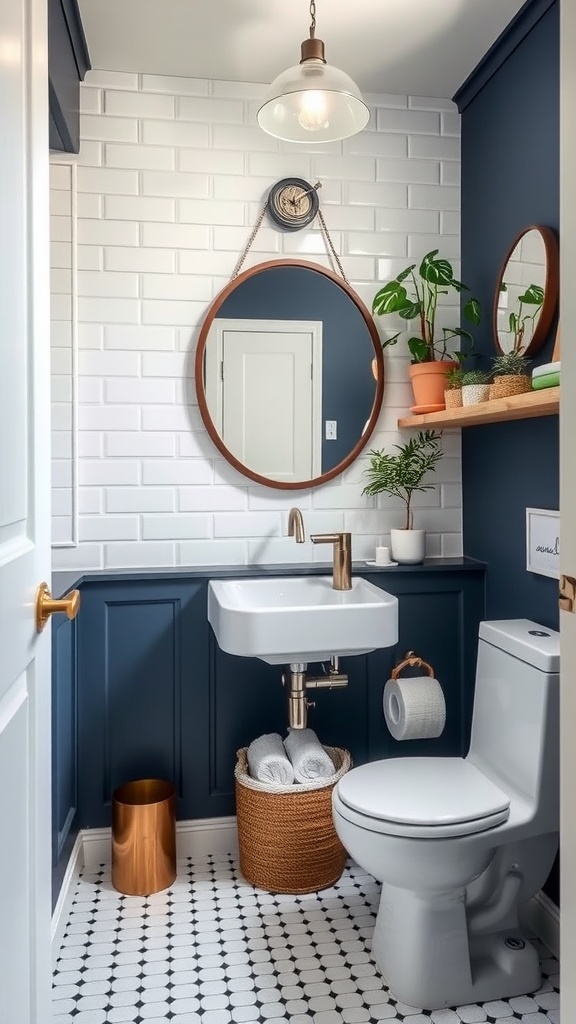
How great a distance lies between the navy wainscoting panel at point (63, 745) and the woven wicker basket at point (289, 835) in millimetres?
509

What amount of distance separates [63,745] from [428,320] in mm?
1758

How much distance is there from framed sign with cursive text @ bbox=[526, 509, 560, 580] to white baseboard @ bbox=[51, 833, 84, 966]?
157 cm

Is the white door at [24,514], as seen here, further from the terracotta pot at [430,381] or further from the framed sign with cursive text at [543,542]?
the terracotta pot at [430,381]

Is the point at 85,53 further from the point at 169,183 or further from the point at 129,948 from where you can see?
the point at 129,948

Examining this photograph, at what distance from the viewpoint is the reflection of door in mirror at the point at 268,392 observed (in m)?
2.47

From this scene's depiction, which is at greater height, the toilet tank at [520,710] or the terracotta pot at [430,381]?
the terracotta pot at [430,381]

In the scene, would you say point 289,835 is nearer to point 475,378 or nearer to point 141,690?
point 141,690

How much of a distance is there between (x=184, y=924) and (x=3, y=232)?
73.2 inches

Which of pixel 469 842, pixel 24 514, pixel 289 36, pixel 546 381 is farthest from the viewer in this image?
pixel 289 36

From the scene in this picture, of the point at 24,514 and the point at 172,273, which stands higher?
the point at 172,273

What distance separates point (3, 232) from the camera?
933 mm

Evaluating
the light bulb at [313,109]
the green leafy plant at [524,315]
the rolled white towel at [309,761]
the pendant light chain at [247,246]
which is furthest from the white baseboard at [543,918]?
the light bulb at [313,109]

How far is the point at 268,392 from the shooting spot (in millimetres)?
2496

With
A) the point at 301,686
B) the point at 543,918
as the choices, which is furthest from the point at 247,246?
the point at 543,918
